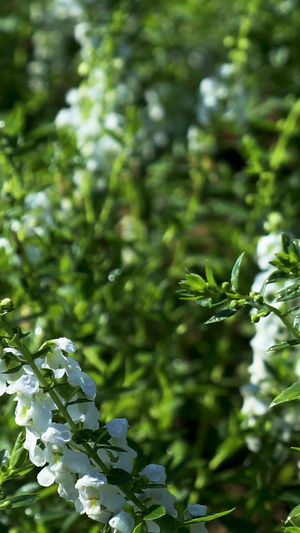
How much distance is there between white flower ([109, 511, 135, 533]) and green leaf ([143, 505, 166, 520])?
3 centimetres

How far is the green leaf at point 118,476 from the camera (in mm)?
1435

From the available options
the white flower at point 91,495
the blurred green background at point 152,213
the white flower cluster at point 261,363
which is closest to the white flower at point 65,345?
the white flower at point 91,495

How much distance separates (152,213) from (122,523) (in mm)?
2335

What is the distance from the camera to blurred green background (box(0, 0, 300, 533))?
2354mm

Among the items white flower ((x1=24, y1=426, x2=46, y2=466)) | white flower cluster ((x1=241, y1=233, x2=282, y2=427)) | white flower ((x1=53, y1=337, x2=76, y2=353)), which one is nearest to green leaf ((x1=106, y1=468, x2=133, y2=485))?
white flower ((x1=24, y1=426, x2=46, y2=466))

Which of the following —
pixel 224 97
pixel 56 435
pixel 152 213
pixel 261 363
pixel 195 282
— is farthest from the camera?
pixel 152 213

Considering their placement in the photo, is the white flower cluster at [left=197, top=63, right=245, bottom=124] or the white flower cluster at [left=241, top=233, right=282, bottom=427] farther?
the white flower cluster at [left=197, top=63, right=245, bottom=124]

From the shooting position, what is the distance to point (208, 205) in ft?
11.0

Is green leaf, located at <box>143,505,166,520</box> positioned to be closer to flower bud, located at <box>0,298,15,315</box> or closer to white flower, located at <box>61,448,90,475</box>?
white flower, located at <box>61,448,90,475</box>

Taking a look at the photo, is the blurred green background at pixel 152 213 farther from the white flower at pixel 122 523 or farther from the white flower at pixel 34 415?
the white flower at pixel 34 415

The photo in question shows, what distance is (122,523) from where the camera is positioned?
4.78ft

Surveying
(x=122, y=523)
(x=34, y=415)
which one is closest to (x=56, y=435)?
(x=34, y=415)

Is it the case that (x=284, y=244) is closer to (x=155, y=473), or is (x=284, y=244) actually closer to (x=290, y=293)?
(x=290, y=293)

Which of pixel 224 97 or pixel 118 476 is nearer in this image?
pixel 118 476
